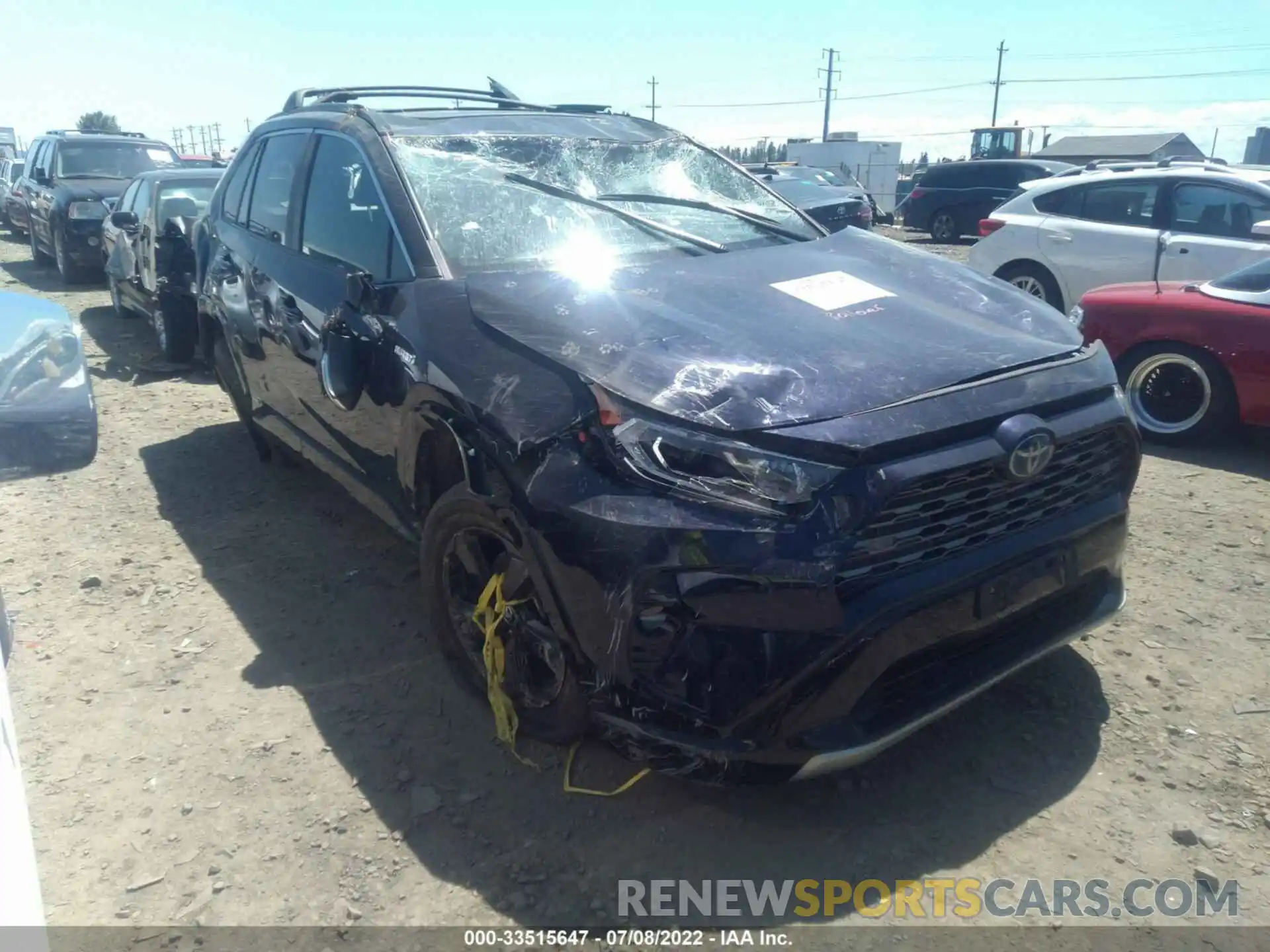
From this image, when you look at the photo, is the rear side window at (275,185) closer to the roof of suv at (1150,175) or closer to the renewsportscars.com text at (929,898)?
the renewsportscars.com text at (929,898)

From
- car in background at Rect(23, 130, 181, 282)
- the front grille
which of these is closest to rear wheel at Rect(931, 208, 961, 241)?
car in background at Rect(23, 130, 181, 282)

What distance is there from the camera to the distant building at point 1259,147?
41.1m

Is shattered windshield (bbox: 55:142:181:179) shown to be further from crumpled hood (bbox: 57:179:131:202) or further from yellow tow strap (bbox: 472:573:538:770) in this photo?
yellow tow strap (bbox: 472:573:538:770)

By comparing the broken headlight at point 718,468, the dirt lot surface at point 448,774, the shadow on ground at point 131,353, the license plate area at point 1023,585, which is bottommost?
the dirt lot surface at point 448,774

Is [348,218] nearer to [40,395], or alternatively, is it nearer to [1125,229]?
[40,395]

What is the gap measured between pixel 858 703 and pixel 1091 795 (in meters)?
0.89

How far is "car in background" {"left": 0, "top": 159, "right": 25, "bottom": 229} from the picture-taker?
1949 centimetres

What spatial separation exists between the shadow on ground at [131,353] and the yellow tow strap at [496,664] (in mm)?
5867

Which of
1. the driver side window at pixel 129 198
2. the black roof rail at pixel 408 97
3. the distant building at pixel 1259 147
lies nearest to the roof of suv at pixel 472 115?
the black roof rail at pixel 408 97

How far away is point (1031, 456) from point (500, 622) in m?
1.53

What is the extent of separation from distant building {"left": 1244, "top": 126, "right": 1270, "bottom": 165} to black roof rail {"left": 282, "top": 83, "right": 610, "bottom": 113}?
45571mm

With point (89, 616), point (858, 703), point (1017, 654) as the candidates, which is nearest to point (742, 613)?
point (858, 703)

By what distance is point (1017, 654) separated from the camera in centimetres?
270

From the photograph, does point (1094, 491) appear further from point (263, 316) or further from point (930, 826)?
point (263, 316)
